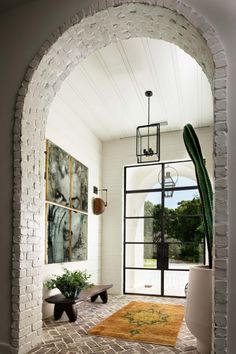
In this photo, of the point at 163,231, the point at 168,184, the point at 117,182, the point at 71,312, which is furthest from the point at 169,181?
the point at 71,312

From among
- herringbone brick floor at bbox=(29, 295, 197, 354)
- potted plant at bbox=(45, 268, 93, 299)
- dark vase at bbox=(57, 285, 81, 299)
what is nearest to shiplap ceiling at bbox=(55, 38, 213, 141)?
potted plant at bbox=(45, 268, 93, 299)

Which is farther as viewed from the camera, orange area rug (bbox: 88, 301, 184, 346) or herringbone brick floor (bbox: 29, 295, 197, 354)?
orange area rug (bbox: 88, 301, 184, 346)

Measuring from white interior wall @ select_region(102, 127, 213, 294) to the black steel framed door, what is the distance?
0.18 meters

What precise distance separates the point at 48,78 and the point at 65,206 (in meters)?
2.42

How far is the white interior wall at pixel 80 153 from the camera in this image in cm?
484

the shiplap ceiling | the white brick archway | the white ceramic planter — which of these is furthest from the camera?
the shiplap ceiling

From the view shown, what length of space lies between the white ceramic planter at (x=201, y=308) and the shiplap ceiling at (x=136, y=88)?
2.66 meters

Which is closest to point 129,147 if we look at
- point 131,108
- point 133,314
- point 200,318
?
point 131,108

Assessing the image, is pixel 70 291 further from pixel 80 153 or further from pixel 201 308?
pixel 80 153

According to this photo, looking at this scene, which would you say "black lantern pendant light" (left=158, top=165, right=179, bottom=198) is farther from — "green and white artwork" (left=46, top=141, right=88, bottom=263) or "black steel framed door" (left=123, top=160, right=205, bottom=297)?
"green and white artwork" (left=46, top=141, right=88, bottom=263)

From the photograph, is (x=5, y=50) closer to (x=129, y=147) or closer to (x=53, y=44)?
(x=53, y=44)

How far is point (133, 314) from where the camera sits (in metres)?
4.57

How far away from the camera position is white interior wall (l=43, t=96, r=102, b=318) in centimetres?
484

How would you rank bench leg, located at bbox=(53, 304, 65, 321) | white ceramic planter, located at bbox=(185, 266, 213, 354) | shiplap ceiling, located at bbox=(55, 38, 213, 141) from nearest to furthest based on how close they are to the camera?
white ceramic planter, located at bbox=(185, 266, 213, 354)
shiplap ceiling, located at bbox=(55, 38, 213, 141)
bench leg, located at bbox=(53, 304, 65, 321)
